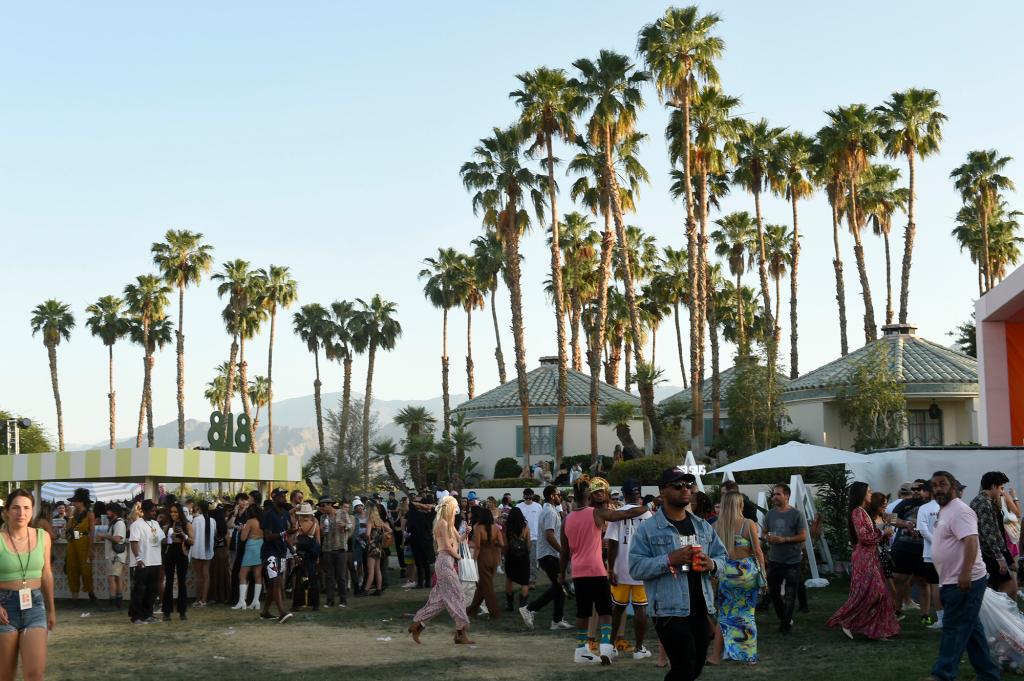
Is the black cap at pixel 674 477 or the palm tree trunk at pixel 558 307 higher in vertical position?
the palm tree trunk at pixel 558 307

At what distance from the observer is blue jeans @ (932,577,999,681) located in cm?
862

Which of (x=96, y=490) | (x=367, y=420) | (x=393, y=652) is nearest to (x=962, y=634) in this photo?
(x=393, y=652)

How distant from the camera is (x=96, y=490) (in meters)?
40.8

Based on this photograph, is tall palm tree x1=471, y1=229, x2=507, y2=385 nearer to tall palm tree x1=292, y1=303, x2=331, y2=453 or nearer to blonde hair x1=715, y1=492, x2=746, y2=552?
tall palm tree x1=292, y1=303, x2=331, y2=453

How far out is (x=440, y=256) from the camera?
216ft

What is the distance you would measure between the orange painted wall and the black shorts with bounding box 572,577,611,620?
1521cm

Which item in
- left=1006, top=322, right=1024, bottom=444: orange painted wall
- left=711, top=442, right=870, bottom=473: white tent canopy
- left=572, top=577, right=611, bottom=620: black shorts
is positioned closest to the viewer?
left=572, top=577, right=611, bottom=620: black shorts

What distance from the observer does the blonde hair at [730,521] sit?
1090 centimetres

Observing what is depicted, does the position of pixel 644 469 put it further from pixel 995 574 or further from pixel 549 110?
pixel 995 574

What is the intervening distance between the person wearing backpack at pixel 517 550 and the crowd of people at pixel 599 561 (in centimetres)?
3

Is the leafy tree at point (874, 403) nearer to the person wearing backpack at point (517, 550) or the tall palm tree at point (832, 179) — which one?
the tall palm tree at point (832, 179)

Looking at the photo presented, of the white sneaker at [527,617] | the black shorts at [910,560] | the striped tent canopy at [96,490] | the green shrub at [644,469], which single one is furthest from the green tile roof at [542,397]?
the black shorts at [910,560]

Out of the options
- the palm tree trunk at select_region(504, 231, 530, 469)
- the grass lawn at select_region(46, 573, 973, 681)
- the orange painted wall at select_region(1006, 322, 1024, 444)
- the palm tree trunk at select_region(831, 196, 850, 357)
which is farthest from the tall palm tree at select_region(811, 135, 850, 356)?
the grass lawn at select_region(46, 573, 973, 681)

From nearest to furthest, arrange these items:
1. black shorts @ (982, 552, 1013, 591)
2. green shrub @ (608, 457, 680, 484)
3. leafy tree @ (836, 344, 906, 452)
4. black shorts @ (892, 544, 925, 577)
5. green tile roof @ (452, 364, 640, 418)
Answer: black shorts @ (982, 552, 1013, 591), black shorts @ (892, 544, 925, 577), green shrub @ (608, 457, 680, 484), leafy tree @ (836, 344, 906, 452), green tile roof @ (452, 364, 640, 418)
